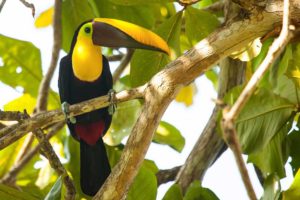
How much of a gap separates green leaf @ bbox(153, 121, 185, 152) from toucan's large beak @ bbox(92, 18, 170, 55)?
0.63 meters

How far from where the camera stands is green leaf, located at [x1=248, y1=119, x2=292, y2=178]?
8.52 feet

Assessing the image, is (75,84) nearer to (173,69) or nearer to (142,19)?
(142,19)

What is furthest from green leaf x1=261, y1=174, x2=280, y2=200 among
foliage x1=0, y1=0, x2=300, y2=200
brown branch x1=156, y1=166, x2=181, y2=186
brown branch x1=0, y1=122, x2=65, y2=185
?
brown branch x1=0, y1=122, x2=65, y2=185

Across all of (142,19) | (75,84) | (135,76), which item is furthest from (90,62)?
(135,76)

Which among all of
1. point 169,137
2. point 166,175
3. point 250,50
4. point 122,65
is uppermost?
point 122,65

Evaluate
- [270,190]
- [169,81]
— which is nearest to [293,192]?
[270,190]

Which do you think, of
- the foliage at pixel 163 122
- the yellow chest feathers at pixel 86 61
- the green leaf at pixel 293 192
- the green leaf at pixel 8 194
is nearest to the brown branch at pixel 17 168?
the foliage at pixel 163 122

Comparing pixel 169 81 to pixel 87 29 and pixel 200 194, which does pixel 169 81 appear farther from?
pixel 87 29

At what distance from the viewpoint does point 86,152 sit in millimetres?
3129

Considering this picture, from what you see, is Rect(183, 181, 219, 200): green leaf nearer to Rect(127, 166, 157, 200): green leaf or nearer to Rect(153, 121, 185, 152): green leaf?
Rect(127, 166, 157, 200): green leaf

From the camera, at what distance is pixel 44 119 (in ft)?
7.43

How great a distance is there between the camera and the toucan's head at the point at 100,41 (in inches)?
110

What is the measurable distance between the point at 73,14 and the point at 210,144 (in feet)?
3.60

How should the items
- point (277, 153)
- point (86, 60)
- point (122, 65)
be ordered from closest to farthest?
1. point (277, 153)
2. point (86, 60)
3. point (122, 65)
